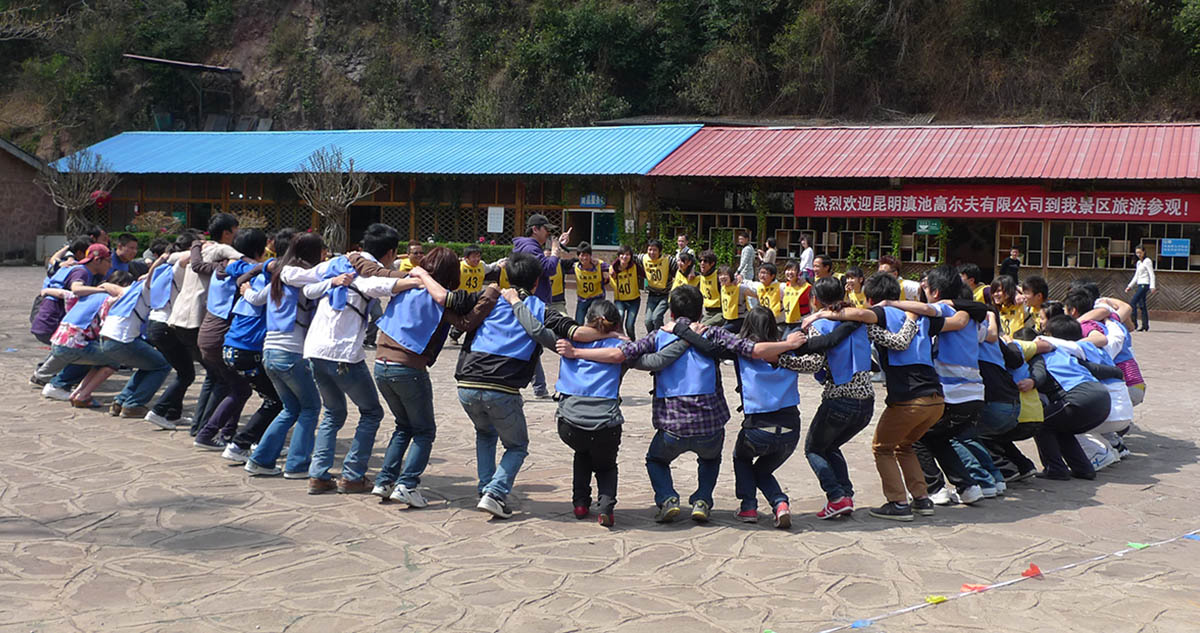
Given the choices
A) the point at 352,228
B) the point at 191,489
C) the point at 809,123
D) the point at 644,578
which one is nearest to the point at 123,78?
the point at 352,228

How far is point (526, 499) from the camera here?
23.4 feet

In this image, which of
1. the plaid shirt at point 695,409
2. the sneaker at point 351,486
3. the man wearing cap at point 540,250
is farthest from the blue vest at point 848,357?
the man wearing cap at point 540,250

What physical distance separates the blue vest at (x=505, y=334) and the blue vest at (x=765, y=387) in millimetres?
1231

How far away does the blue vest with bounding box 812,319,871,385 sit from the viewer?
6.53m

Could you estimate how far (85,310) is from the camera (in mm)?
9594

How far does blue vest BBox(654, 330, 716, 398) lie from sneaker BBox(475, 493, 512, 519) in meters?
1.15

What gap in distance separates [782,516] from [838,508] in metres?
0.42

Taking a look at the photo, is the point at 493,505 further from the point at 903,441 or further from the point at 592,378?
the point at 903,441

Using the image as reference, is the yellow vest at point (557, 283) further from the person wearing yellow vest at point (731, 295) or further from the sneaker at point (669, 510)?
the sneaker at point (669, 510)

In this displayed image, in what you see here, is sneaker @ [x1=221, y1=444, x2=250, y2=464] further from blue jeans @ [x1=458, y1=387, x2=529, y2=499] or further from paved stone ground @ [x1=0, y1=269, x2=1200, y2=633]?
blue jeans @ [x1=458, y1=387, x2=529, y2=499]

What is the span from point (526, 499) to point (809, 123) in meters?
30.0

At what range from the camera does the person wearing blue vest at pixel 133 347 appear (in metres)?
9.20

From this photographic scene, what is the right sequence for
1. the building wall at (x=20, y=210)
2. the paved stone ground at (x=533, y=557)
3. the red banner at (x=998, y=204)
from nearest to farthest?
the paved stone ground at (x=533, y=557)
the red banner at (x=998, y=204)
the building wall at (x=20, y=210)

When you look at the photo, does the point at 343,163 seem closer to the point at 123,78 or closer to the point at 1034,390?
the point at 123,78
